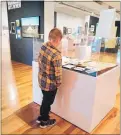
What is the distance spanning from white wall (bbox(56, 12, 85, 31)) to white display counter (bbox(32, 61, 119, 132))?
8.38 meters

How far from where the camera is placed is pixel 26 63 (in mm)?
5715

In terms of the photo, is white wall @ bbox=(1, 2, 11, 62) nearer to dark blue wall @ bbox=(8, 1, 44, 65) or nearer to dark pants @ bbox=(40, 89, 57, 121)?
dark blue wall @ bbox=(8, 1, 44, 65)

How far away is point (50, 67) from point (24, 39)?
423cm

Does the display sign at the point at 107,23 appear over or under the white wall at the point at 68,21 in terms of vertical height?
under

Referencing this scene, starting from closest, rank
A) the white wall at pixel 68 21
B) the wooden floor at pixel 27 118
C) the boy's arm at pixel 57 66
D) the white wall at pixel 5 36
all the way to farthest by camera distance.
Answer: the boy's arm at pixel 57 66, the wooden floor at pixel 27 118, the white wall at pixel 5 36, the white wall at pixel 68 21

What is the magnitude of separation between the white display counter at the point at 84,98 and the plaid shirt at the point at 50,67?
0.27 m

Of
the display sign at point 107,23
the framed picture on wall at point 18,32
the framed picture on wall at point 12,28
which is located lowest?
the display sign at point 107,23

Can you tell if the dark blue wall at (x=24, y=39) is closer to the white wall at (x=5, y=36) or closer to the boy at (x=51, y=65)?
the white wall at (x=5, y=36)

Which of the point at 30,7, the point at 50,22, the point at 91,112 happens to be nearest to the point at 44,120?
the point at 91,112

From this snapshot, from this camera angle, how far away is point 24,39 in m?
5.56

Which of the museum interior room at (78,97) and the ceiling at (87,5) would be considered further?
the ceiling at (87,5)

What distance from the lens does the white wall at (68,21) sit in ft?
32.3

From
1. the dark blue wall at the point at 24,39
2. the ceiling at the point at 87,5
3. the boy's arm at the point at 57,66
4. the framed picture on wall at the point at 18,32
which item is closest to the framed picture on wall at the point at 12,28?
the dark blue wall at the point at 24,39

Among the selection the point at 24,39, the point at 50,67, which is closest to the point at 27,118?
the point at 50,67
